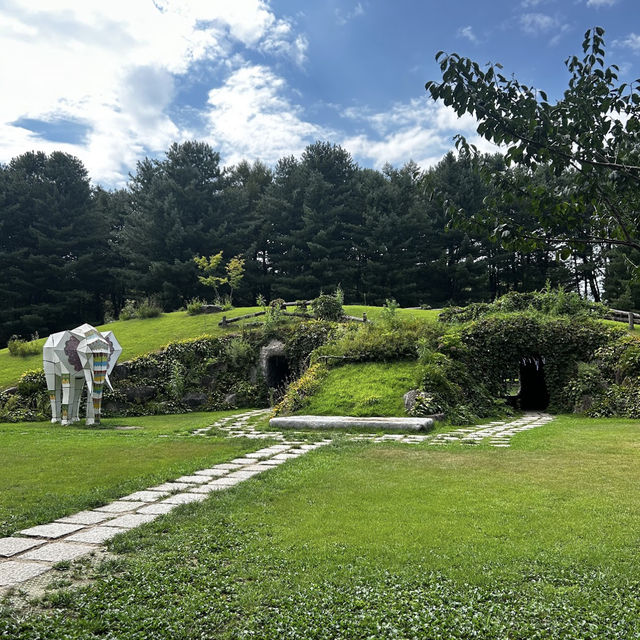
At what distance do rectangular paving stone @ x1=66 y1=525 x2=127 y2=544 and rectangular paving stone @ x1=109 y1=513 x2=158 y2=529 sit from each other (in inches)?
3.6

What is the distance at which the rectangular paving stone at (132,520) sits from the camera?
170 inches

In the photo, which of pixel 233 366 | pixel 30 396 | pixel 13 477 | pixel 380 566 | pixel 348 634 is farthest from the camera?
pixel 233 366

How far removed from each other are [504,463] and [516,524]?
265cm

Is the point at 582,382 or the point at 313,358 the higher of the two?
the point at 313,358

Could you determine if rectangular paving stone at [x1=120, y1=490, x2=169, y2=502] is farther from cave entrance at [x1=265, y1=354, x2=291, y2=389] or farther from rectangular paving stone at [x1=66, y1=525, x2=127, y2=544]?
cave entrance at [x1=265, y1=354, x2=291, y2=389]

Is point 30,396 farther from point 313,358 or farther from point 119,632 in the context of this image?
point 119,632

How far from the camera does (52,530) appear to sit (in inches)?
164

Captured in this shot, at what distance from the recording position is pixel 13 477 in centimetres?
623

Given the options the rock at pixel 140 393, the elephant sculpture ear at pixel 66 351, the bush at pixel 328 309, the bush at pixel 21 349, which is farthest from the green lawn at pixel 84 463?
the bush at pixel 21 349

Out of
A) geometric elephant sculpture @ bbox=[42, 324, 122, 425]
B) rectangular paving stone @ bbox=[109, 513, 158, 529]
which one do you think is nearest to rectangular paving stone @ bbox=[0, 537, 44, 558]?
rectangular paving stone @ bbox=[109, 513, 158, 529]

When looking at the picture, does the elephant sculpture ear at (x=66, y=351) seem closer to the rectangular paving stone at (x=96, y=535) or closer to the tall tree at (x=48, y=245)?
the rectangular paving stone at (x=96, y=535)

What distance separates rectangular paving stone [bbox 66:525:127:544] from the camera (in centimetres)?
394

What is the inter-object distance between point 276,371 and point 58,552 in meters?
14.1

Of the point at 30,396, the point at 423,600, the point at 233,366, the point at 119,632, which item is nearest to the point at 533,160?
the point at 423,600
